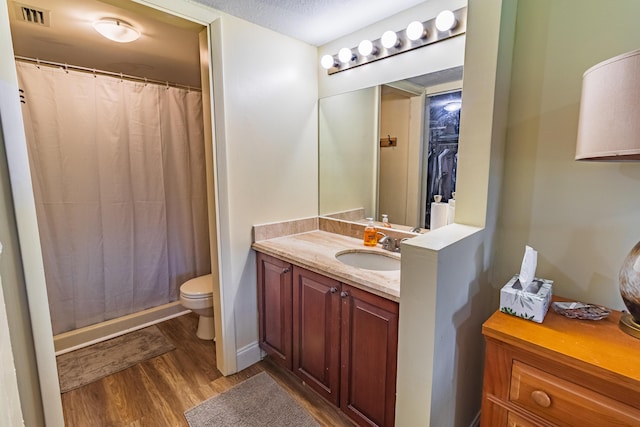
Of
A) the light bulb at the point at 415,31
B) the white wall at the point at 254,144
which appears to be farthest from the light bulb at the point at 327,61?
the light bulb at the point at 415,31

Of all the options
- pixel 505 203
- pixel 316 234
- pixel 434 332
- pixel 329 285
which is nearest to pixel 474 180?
pixel 505 203

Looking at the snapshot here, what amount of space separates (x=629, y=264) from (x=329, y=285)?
1125 mm

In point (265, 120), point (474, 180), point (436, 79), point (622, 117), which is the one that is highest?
point (436, 79)

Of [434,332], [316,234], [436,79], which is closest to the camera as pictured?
[434,332]

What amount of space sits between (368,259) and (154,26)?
1.94 m

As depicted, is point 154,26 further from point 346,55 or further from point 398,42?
Result: point 398,42

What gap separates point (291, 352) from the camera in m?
1.87

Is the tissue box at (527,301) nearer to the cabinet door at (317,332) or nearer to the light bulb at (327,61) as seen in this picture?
the cabinet door at (317,332)

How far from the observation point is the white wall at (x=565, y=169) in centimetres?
116

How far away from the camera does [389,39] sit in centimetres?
177

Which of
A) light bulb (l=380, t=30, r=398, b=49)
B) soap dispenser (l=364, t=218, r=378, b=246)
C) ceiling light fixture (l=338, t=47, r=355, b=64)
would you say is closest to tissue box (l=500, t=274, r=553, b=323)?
soap dispenser (l=364, t=218, r=378, b=246)

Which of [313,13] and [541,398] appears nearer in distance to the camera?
[541,398]

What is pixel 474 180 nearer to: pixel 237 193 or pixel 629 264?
pixel 629 264

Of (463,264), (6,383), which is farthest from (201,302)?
(463,264)
